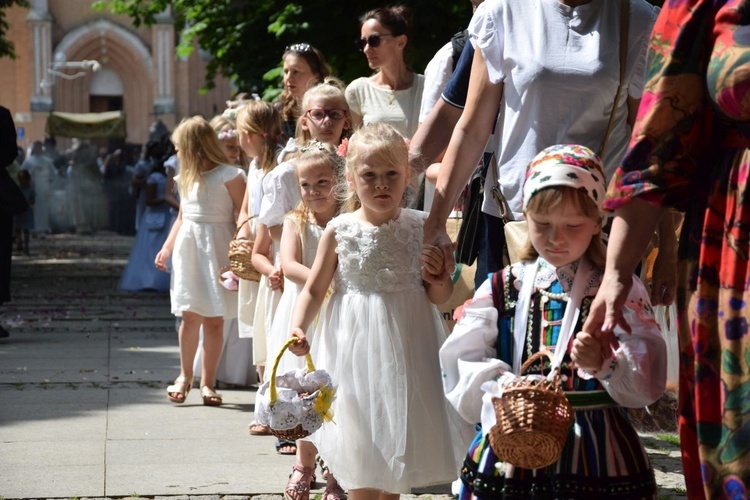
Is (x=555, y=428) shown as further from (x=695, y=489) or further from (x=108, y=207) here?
(x=108, y=207)

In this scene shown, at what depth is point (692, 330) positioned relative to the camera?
304cm

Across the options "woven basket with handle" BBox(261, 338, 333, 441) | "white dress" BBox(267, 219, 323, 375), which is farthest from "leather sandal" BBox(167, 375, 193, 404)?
"woven basket with handle" BBox(261, 338, 333, 441)

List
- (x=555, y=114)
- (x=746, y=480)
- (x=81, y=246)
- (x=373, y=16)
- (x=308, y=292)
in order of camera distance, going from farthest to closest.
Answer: (x=81, y=246)
(x=373, y=16)
(x=308, y=292)
(x=555, y=114)
(x=746, y=480)

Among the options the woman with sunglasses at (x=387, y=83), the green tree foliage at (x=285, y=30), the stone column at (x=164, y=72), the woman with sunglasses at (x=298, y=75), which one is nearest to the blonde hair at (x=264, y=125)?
the woman with sunglasses at (x=298, y=75)

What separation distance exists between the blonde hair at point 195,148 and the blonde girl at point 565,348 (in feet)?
16.2

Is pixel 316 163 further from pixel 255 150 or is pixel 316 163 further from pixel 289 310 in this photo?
pixel 255 150

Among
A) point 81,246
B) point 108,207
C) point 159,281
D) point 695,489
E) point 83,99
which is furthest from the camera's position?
point 83,99

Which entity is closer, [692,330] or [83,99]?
[692,330]

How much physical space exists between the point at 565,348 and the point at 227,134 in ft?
19.6

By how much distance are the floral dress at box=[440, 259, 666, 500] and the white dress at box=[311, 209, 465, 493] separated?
3.53 ft

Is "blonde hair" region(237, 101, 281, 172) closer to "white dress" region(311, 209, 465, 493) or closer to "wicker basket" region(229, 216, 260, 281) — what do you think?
"wicker basket" region(229, 216, 260, 281)

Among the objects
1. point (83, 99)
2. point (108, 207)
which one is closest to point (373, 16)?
point (108, 207)

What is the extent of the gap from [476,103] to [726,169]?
4.86 ft

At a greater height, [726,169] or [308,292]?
[726,169]
